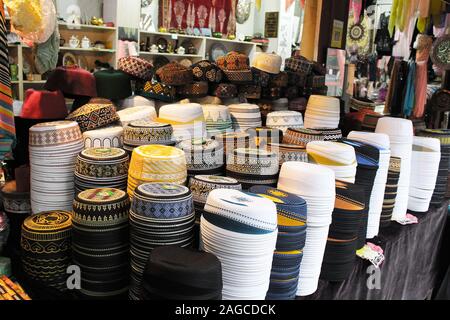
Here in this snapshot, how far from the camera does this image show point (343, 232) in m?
1.63

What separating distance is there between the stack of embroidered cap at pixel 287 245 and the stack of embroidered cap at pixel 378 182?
73cm

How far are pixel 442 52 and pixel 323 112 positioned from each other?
2374 millimetres

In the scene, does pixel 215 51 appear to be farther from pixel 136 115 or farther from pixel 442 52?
pixel 136 115

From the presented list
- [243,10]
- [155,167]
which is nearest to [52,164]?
[155,167]

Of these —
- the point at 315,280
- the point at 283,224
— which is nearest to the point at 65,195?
the point at 283,224

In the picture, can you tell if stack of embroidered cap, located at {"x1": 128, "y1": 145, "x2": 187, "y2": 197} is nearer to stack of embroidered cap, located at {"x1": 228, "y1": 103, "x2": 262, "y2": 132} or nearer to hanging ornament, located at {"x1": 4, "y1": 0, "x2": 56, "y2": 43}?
hanging ornament, located at {"x1": 4, "y1": 0, "x2": 56, "y2": 43}

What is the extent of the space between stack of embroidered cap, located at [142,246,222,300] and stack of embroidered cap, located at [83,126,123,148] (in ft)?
2.55

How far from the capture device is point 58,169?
1571mm

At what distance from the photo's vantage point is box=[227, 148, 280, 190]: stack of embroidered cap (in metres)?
1.66

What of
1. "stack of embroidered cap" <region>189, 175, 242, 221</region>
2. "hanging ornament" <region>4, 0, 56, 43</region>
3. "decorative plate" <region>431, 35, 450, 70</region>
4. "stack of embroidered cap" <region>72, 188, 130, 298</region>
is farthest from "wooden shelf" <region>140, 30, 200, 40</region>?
"stack of embroidered cap" <region>72, 188, 130, 298</region>

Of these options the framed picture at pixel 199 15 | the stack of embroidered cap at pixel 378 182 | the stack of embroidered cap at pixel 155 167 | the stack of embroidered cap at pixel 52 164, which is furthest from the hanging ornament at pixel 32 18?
the framed picture at pixel 199 15

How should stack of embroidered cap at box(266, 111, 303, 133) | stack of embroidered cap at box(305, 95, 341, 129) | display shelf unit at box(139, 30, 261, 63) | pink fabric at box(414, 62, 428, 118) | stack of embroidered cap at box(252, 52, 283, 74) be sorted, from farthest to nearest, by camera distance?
display shelf unit at box(139, 30, 261, 63)
pink fabric at box(414, 62, 428, 118)
stack of embroidered cap at box(252, 52, 283, 74)
stack of embroidered cap at box(305, 95, 341, 129)
stack of embroidered cap at box(266, 111, 303, 133)

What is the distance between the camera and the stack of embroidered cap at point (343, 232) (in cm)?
161

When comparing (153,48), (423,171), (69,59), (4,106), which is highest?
(153,48)
